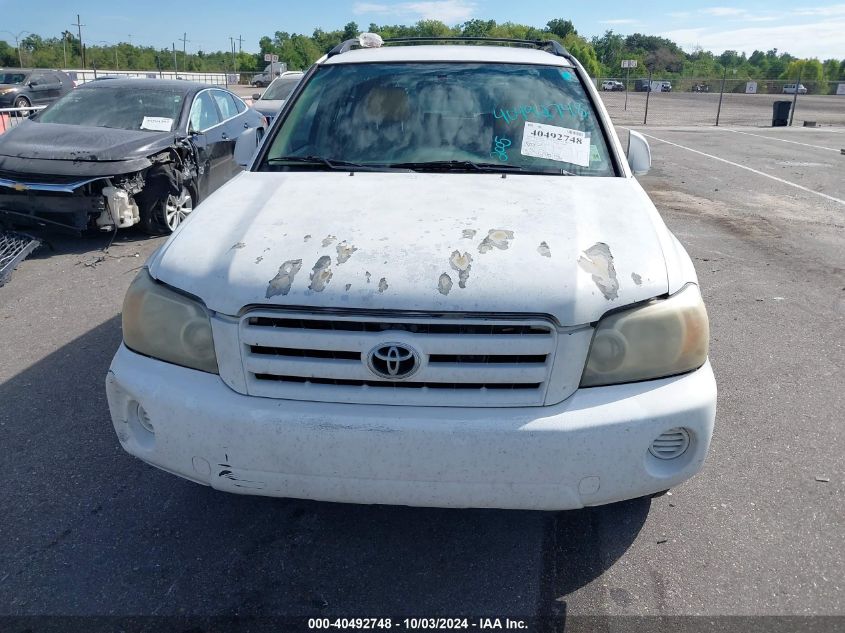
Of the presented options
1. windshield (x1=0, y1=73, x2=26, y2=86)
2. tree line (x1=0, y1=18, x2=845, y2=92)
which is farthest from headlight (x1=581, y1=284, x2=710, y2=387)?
tree line (x1=0, y1=18, x2=845, y2=92)

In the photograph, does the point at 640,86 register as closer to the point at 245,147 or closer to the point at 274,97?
the point at 274,97

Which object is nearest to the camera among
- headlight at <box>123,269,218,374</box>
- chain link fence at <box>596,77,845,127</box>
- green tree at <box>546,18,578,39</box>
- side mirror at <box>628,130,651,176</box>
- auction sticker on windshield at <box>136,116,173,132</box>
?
headlight at <box>123,269,218,374</box>

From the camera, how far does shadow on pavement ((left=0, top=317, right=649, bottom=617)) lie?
2.34m

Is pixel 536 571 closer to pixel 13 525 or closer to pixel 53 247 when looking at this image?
pixel 13 525

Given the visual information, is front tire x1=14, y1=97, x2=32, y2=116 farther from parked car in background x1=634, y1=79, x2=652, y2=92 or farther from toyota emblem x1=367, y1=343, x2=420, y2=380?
parked car in background x1=634, y1=79, x2=652, y2=92

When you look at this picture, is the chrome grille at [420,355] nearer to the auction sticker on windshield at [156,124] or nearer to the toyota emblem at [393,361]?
the toyota emblem at [393,361]

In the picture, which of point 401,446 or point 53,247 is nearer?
point 401,446

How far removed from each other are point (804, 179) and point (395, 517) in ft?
41.4

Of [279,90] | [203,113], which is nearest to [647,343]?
[203,113]

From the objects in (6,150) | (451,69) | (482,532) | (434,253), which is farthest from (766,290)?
(6,150)

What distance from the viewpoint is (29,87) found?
80.3 ft

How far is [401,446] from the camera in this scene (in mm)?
2055

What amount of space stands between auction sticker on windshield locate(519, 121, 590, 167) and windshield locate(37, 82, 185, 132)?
544 cm

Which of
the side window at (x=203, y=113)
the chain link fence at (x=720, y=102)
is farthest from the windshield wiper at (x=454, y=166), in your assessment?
the chain link fence at (x=720, y=102)
